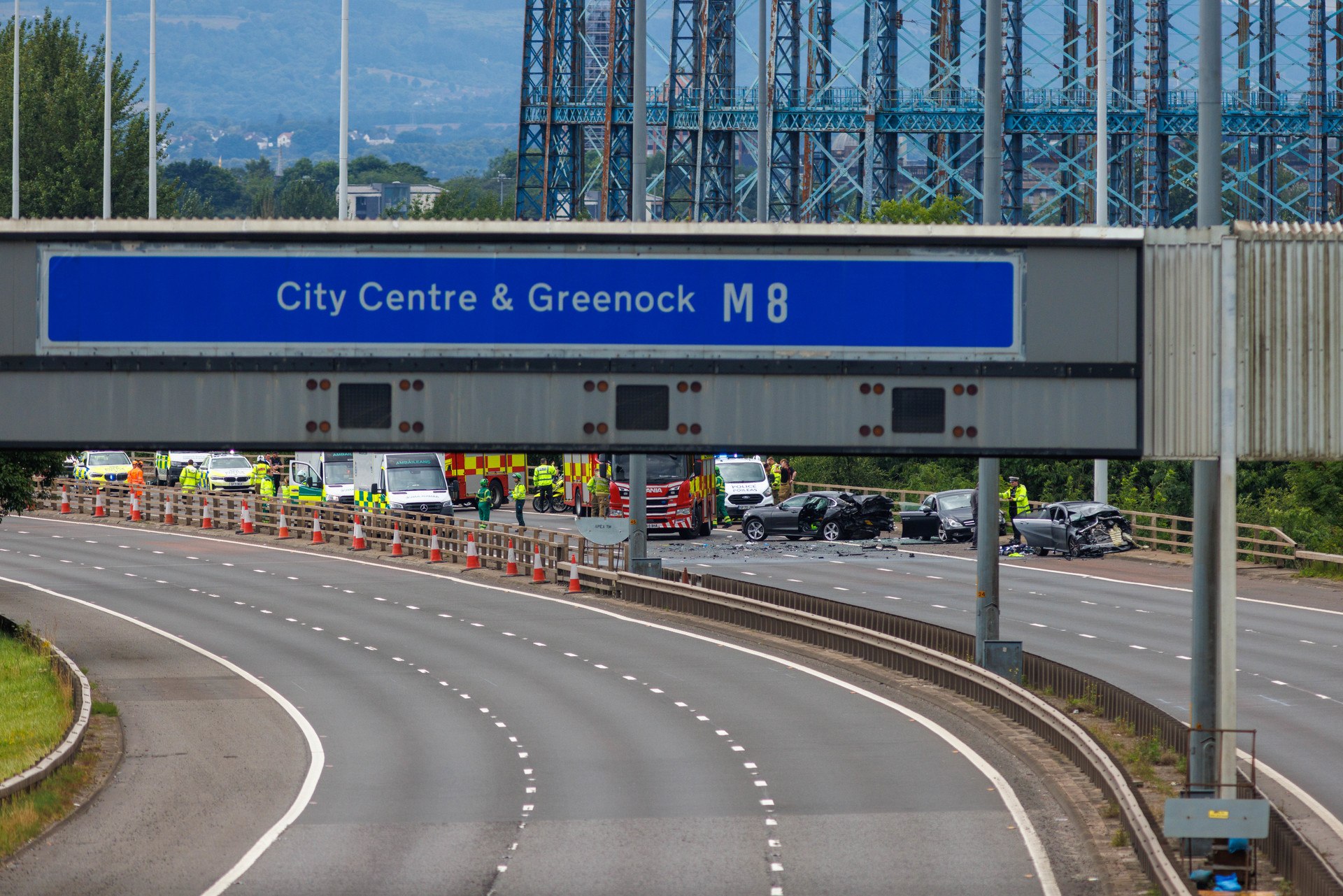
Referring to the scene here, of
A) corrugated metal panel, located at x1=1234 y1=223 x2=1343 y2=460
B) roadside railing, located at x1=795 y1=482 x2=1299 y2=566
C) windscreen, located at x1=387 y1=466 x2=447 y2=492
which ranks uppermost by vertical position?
corrugated metal panel, located at x1=1234 y1=223 x2=1343 y2=460

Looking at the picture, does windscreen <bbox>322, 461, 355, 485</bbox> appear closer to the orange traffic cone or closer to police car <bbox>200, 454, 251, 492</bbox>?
police car <bbox>200, 454, 251, 492</bbox>

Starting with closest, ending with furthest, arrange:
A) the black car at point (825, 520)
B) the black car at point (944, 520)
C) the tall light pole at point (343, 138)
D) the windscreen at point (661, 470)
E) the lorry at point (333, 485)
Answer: the tall light pole at point (343, 138) → the windscreen at point (661, 470) → the black car at point (944, 520) → the black car at point (825, 520) → the lorry at point (333, 485)

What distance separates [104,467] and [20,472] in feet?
120

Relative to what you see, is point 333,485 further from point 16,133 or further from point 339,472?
point 16,133

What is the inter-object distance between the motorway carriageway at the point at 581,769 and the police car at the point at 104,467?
3288 centimetres

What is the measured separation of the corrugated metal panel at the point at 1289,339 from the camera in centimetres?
1656

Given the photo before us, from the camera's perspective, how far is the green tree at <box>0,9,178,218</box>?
64.4 metres

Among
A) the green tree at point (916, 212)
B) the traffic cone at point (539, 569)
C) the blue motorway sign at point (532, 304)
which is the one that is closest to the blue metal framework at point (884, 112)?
the green tree at point (916, 212)

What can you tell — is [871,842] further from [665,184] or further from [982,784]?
[665,184]

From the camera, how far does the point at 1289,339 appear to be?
16.6 meters

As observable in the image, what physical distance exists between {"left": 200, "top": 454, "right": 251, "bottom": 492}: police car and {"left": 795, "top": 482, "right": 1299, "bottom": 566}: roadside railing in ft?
95.6

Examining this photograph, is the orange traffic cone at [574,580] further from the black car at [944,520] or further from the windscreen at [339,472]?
the windscreen at [339,472]

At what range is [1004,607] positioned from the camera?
38.2 metres

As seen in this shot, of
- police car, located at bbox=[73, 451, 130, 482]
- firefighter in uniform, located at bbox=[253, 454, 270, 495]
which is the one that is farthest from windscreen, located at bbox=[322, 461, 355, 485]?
police car, located at bbox=[73, 451, 130, 482]
